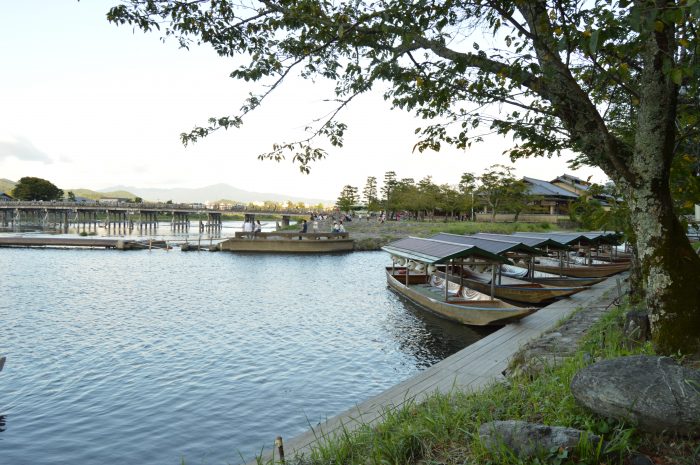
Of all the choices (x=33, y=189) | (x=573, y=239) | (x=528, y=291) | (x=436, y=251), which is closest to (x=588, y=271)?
(x=573, y=239)

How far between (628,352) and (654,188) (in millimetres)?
2358

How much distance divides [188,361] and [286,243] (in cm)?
3514

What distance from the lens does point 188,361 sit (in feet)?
42.8

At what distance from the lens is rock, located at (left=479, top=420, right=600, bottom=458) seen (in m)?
4.00

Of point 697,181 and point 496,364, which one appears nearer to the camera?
point 697,181

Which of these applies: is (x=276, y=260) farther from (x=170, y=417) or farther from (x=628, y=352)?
(x=628, y=352)

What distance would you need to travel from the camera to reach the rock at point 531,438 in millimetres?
3998

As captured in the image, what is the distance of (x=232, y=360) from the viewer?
13.1m

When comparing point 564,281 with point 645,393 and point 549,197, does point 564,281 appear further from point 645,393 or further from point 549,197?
point 549,197

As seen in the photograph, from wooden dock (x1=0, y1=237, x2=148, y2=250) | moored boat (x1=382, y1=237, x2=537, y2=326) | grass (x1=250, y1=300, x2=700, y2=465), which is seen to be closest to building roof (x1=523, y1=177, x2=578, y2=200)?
moored boat (x1=382, y1=237, x2=537, y2=326)

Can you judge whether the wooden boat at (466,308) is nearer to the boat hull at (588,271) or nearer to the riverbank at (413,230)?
the boat hull at (588,271)

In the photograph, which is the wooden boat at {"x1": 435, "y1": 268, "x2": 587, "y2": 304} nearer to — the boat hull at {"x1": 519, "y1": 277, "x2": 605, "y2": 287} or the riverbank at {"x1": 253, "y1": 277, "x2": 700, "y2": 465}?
the boat hull at {"x1": 519, "y1": 277, "x2": 605, "y2": 287}

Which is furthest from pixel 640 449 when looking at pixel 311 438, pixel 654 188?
pixel 311 438

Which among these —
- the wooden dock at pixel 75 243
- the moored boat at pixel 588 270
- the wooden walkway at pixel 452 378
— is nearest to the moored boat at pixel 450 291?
the wooden walkway at pixel 452 378
